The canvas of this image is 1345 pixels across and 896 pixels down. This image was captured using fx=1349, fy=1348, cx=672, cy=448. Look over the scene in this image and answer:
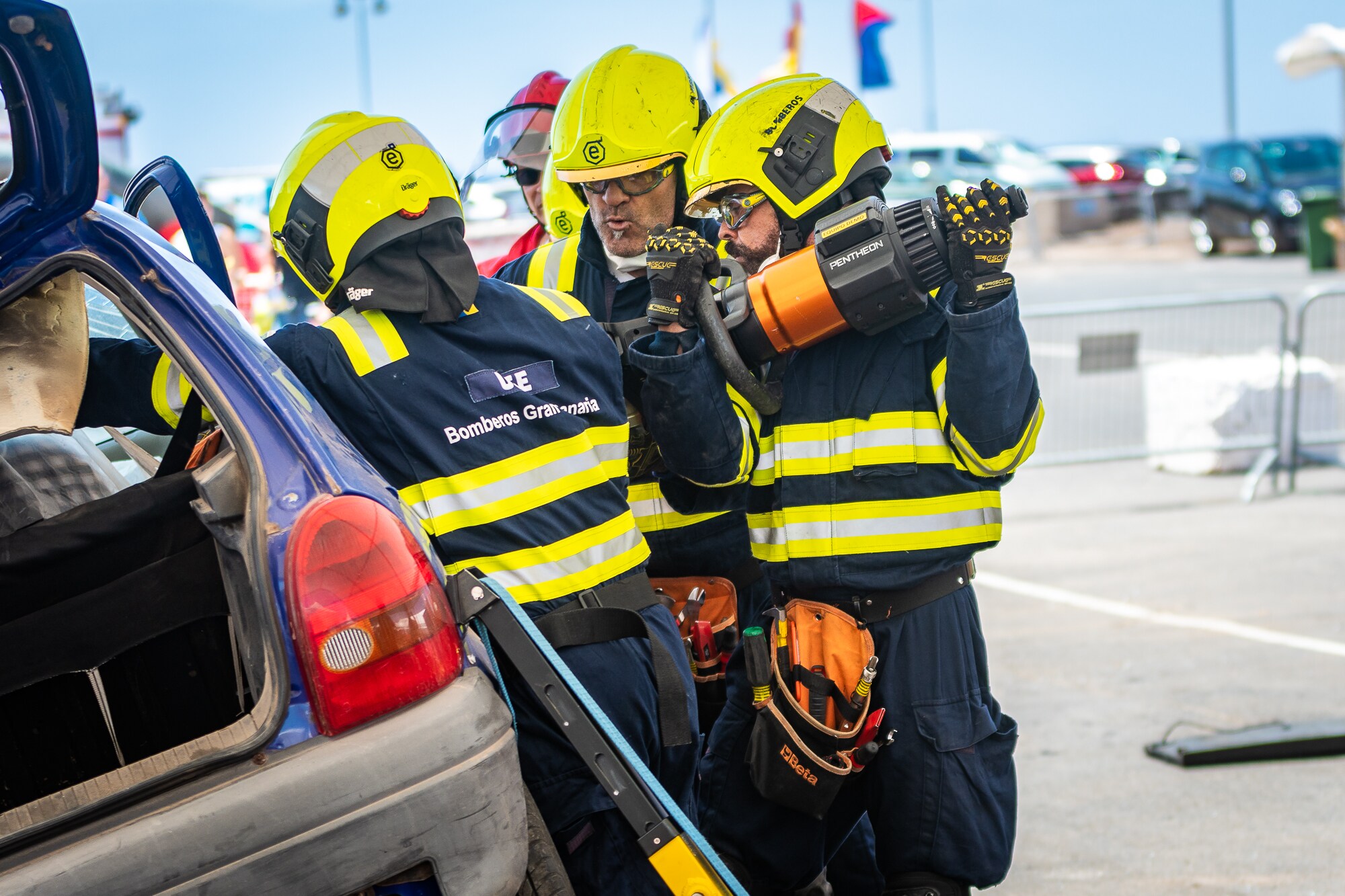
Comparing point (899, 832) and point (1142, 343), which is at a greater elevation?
point (899, 832)

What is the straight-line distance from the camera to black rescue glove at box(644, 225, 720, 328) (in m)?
2.98

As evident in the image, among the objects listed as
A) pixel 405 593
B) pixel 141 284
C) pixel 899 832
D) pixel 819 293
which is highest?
pixel 141 284

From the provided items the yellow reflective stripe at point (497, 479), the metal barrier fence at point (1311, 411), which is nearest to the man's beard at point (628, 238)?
the yellow reflective stripe at point (497, 479)

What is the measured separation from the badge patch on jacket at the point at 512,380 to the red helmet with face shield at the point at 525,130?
2.07m

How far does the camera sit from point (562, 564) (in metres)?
2.58

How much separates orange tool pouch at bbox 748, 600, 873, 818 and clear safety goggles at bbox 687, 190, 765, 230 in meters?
0.92

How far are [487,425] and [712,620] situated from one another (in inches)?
47.9

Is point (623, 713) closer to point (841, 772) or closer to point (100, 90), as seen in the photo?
point (841, 772)

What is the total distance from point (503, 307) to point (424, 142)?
1.30 ft

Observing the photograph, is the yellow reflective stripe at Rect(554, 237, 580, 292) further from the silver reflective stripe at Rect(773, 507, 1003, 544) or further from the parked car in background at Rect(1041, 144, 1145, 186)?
the parked car in background at Rect(1041, 144, 1145, 186)

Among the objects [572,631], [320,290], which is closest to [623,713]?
[572,631]

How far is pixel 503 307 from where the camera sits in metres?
2.70

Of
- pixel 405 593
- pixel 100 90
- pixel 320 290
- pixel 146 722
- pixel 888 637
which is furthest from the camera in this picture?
pixel 100 90

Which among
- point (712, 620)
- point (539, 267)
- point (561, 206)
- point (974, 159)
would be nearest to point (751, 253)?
point (539, 267)
